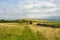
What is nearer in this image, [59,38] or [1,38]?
[1,38]

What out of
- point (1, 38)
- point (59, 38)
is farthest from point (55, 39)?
point (1, 38)

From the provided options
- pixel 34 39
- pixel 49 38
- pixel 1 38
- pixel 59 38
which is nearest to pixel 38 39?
pixel 34 39

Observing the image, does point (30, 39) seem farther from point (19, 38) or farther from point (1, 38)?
point (1, 38)

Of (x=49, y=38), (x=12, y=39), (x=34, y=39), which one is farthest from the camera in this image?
(x=49, y=38)

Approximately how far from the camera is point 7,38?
31.3 metres

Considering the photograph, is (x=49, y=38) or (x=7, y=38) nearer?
(x=7, y=38)

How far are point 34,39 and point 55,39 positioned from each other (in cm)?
514

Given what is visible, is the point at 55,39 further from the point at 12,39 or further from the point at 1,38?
the point at 1,38

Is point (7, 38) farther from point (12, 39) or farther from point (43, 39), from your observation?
point (43, 39)

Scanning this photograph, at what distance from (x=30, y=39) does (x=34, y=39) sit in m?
0.92

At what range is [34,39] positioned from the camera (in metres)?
32.5

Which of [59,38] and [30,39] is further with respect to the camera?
[59,38]

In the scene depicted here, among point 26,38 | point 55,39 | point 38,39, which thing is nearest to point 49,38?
point 55,39

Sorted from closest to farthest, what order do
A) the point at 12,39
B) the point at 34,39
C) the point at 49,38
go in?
the point at 12,39 < the point at 34,39 < the point at 49,38
